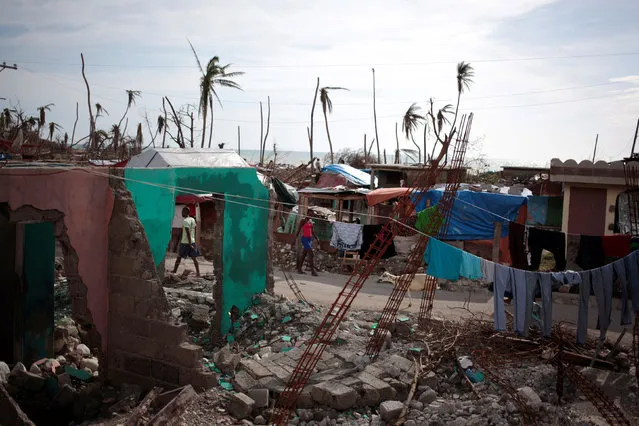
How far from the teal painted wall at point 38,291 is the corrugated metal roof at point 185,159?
219 cm

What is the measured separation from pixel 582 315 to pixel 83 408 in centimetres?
709

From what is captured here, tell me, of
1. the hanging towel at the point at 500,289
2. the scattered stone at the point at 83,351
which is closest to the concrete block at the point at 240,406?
the scattered stone at the point at 83,351

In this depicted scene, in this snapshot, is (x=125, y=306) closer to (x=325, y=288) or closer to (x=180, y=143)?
(x=325, y=288)

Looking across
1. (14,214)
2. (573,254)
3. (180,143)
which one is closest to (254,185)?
(14,214)

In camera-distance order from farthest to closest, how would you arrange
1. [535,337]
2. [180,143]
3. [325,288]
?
[180,143]
[325,288]
[535,337]

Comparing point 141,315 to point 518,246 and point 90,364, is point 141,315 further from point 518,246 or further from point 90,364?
point 518,246

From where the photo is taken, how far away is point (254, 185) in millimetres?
11289

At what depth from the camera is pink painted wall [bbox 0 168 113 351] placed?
23.7ft

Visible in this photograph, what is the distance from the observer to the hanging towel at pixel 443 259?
8.70 metres

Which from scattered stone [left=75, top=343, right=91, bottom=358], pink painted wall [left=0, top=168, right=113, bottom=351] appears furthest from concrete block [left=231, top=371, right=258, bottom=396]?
scattered stone [left=75, top=343, right=91, bottom=358]

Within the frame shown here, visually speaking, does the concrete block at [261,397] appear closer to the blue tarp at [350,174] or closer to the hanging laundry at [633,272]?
the hanging laundry at [633,272]

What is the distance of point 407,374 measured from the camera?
863 centimetres

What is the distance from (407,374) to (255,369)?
7.32 ft

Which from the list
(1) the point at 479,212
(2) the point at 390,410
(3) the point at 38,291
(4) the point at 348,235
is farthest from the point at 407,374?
(1) the point at 479,212
